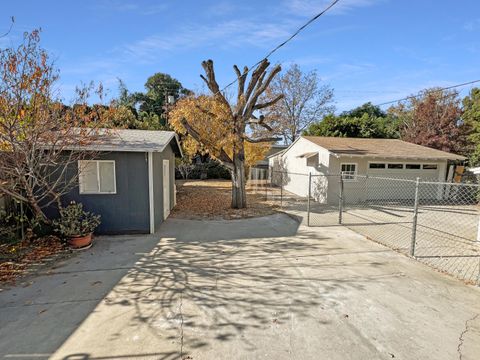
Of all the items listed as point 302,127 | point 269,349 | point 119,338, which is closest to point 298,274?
point 269,349

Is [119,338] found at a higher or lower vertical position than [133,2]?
lower

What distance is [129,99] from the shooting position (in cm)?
3100

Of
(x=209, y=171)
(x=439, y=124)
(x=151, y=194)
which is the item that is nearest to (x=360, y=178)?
(x=151, y=194)

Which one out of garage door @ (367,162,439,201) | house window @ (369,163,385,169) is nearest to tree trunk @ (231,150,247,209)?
garage door @ (367,162,439,201)

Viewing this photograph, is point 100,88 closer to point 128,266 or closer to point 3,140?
point 3,140

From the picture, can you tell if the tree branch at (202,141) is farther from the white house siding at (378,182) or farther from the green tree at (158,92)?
the green tree at (158,92)

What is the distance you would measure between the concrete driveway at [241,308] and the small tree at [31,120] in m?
2.40

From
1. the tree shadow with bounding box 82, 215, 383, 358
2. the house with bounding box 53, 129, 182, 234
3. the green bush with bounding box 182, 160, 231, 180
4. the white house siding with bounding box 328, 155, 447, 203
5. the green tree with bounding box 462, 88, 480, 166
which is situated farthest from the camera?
the green bush with bounding box 182, 160, 231, 180

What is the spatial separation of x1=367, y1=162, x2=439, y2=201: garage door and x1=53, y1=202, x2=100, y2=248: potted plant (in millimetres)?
12647

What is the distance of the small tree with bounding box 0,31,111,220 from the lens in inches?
207

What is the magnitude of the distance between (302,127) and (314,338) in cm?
3061

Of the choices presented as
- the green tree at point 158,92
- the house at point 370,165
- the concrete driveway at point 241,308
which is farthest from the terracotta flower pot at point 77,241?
the green tree at point 158,92

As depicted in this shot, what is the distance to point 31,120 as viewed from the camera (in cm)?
564

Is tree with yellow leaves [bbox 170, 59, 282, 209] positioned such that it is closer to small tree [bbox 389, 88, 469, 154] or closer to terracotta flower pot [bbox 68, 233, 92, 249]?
terracotta flower pot [bbox 68, 233, 92, 249]
